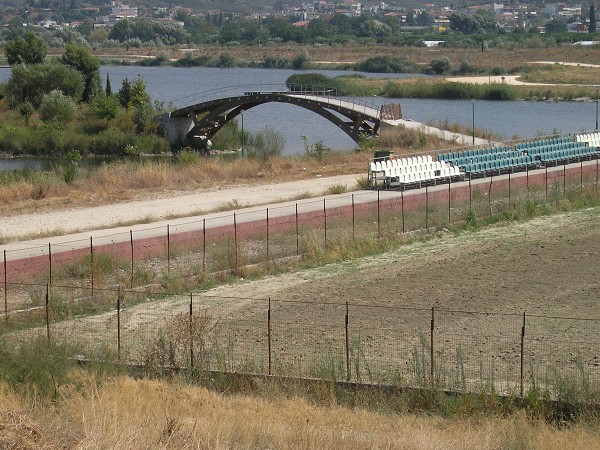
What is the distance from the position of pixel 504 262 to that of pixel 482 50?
144 metres

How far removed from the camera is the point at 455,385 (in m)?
21.7

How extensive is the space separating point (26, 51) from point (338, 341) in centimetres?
8051

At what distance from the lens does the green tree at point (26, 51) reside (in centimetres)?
10001

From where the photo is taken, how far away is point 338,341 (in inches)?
986

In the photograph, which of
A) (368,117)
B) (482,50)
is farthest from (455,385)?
(482,50)

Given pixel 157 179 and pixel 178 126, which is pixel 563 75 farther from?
pixel 157 179

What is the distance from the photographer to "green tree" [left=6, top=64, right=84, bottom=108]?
92188 millimetres

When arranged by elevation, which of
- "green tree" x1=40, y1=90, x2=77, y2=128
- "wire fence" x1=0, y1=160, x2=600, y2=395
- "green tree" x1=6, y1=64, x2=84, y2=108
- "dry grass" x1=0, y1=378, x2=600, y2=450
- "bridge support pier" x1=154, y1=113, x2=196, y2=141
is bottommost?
"bridge support pier" x1=154, y1=113, x2=196, y2=141

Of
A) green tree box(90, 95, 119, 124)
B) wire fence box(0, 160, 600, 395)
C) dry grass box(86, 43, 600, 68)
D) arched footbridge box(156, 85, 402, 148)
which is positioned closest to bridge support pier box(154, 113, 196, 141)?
arched footbridge box(156, 85, 402, 148)

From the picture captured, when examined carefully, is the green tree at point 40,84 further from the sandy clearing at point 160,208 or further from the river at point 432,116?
the sandy clearing at point 160,208

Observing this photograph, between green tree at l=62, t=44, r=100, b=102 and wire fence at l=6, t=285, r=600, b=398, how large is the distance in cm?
6706

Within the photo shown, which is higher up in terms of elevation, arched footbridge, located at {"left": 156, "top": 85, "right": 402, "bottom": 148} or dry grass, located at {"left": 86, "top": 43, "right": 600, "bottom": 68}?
arched footbridge, located at {"left": 156, "top": 85, "right": 402, "bottom": 148}

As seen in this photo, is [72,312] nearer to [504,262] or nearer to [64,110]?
[504,262]

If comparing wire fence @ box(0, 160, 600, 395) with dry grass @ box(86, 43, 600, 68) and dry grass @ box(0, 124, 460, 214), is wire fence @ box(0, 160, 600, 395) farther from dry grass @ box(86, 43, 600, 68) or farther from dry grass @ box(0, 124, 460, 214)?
dry grass @ box(86, 43, 600, 68)
